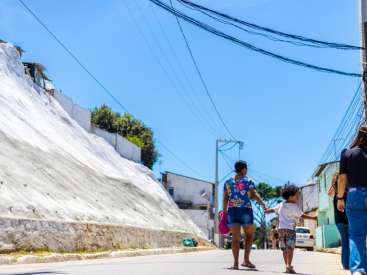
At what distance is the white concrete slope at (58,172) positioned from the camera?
19547 mm

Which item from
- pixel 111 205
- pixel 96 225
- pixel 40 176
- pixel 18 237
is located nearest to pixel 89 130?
pixel 111 205

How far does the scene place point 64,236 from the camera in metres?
17.2

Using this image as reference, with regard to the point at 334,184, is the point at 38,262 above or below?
below

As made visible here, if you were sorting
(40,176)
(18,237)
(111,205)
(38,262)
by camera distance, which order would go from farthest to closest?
(111,205) → (40,176) → (18,237) → (38,262)

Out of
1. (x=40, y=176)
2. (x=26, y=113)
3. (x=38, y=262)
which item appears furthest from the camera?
(x=26, y=113)

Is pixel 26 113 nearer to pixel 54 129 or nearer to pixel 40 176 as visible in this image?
pixel 54 129

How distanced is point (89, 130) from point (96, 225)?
20.0 meters

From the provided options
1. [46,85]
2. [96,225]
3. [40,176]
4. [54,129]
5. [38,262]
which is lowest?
[38,262]

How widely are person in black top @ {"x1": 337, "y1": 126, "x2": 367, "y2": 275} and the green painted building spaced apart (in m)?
31.2

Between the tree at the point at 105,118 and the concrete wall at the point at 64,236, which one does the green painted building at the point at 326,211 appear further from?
the tree at the point at 105,118

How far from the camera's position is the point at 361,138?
690 cm

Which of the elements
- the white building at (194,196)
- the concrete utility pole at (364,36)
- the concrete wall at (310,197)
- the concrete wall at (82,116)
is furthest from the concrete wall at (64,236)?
the white building at (194,196)

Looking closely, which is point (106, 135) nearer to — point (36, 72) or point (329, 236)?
point (36, 72)

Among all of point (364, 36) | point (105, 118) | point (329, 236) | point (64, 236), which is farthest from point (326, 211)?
point (64, 236)
